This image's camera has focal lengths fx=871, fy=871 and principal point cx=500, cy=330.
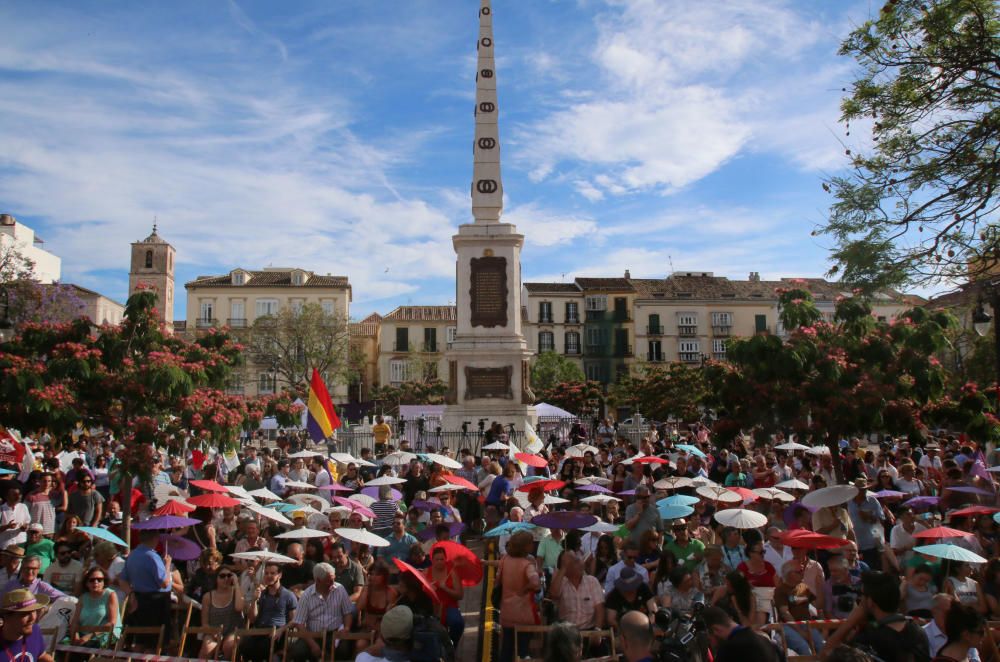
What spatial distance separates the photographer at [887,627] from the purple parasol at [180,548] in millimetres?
5734

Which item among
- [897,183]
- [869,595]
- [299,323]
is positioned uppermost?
[299,323]

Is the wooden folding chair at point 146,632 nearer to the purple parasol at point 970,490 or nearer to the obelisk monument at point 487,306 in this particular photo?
the purple parasol at point 970,490

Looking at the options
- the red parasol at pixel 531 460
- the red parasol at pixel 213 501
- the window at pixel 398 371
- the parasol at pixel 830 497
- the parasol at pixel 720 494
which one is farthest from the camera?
the window at pixel 398 371

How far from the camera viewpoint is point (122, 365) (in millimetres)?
10789

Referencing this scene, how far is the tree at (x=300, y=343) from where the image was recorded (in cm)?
5038

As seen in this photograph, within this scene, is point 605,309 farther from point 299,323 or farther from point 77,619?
point 77,619

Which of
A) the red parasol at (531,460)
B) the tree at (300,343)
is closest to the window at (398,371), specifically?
the tree at (300,343)

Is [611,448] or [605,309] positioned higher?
[605,309]

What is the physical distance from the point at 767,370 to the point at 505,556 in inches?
337

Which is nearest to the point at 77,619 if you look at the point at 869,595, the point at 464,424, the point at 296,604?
the point at 296,604

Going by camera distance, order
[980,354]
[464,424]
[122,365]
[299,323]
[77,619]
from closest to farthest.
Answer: [77,619]
[122,365]
[464,424]
[980,354]
[299,323]

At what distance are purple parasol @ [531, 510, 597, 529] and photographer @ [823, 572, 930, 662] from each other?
3.19m

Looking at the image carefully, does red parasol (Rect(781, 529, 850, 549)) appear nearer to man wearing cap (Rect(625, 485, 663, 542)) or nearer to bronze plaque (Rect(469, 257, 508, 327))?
man wearing cap (Rect(625, 485, 663, 542))

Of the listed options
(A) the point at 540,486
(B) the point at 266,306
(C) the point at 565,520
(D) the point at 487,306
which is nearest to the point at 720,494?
(A) the point at 540,486
